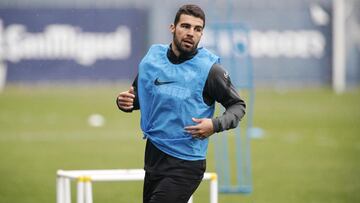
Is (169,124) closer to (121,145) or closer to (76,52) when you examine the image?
(121,145)

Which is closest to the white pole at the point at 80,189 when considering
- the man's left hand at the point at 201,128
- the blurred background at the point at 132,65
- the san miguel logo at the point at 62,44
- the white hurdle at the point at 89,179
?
the white hurdle at the point at 89,179

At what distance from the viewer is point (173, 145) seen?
318 inches

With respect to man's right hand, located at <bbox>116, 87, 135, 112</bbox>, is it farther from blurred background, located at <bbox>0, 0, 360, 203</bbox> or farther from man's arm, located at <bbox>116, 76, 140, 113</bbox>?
blurred background, located at <bbox>0, 0, 360, 203</bbox>

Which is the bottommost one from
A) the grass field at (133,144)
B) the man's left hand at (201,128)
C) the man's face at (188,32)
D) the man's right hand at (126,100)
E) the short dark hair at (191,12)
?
the grass field at (133,144)

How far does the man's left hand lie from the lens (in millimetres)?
7801

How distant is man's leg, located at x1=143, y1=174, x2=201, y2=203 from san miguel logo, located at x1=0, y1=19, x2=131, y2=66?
22.1m

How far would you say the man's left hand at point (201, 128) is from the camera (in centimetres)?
780

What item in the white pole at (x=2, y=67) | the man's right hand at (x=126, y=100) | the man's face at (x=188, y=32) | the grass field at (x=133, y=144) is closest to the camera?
the man's face at (x=188, y=32)

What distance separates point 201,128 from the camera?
7.80 metres

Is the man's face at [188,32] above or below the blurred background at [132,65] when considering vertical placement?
above

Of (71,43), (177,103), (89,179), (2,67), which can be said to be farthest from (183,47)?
(71,43)

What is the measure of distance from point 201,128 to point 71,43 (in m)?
23.1

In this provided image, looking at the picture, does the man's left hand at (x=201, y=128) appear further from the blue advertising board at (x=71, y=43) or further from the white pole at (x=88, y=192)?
the blue advertising board at (x=71, y=43)

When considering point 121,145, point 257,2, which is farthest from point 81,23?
point 121,145
